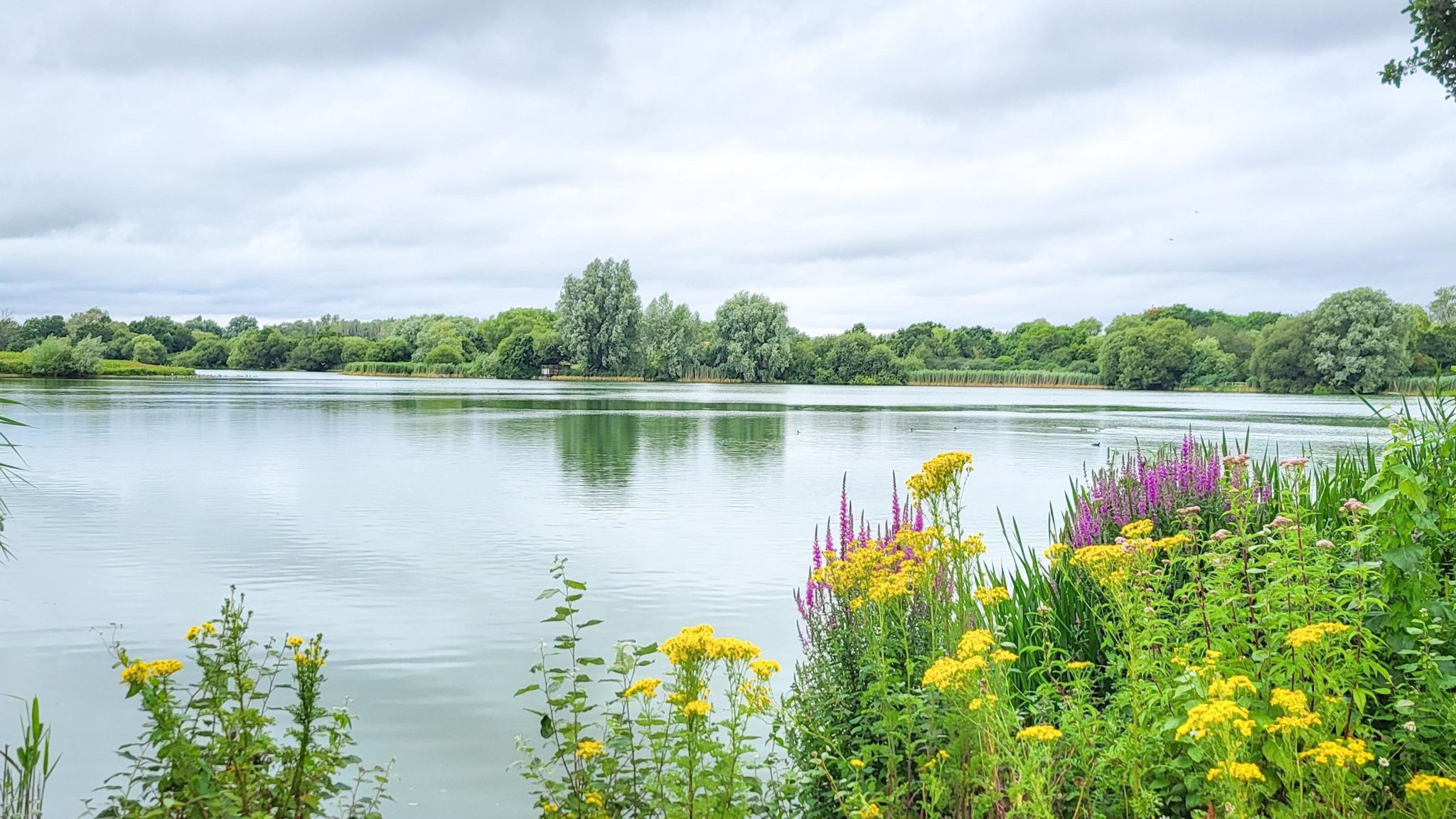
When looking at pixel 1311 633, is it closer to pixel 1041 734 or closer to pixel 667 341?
pixel 1041 734

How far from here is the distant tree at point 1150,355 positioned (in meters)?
99.6

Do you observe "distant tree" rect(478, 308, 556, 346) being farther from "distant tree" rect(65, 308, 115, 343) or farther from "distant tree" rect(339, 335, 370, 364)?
"distant tree" rect(65, 308, 115, 343)

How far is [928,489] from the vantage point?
4.38 metres

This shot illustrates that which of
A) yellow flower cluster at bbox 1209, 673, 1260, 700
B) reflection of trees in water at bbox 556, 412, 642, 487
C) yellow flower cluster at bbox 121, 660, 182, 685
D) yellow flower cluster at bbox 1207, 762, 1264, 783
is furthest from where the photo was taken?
reflection of trees in water at bbox 556, 412, 642, 487

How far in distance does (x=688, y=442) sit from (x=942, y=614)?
21.3m

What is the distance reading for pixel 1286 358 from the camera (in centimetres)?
8212

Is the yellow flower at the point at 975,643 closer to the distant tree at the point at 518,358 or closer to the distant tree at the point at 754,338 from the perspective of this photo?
the distant tree at the point at 754,338

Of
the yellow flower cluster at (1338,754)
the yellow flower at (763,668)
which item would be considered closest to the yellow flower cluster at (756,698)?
the yellow flower at (763,668)

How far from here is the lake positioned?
5.98 metres

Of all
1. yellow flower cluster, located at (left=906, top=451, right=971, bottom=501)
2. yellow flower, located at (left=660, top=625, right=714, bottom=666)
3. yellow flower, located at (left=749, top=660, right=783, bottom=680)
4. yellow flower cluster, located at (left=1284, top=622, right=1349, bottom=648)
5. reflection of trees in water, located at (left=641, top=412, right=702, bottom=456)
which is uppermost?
yellow flower cluster, located at (left=906, top=451, right=971, bottom=501)

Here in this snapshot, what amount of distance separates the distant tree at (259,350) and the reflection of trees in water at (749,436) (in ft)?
390

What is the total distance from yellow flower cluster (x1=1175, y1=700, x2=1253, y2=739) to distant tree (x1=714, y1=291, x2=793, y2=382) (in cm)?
10327

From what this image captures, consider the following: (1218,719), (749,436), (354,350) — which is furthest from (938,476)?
(354,350)

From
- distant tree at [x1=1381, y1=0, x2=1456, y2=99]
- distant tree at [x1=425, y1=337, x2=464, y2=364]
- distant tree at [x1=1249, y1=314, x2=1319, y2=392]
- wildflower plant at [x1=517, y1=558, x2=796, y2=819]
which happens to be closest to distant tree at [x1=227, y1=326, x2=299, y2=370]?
distant tree at [x1=425, y1=337, x2=464, y2=364]
